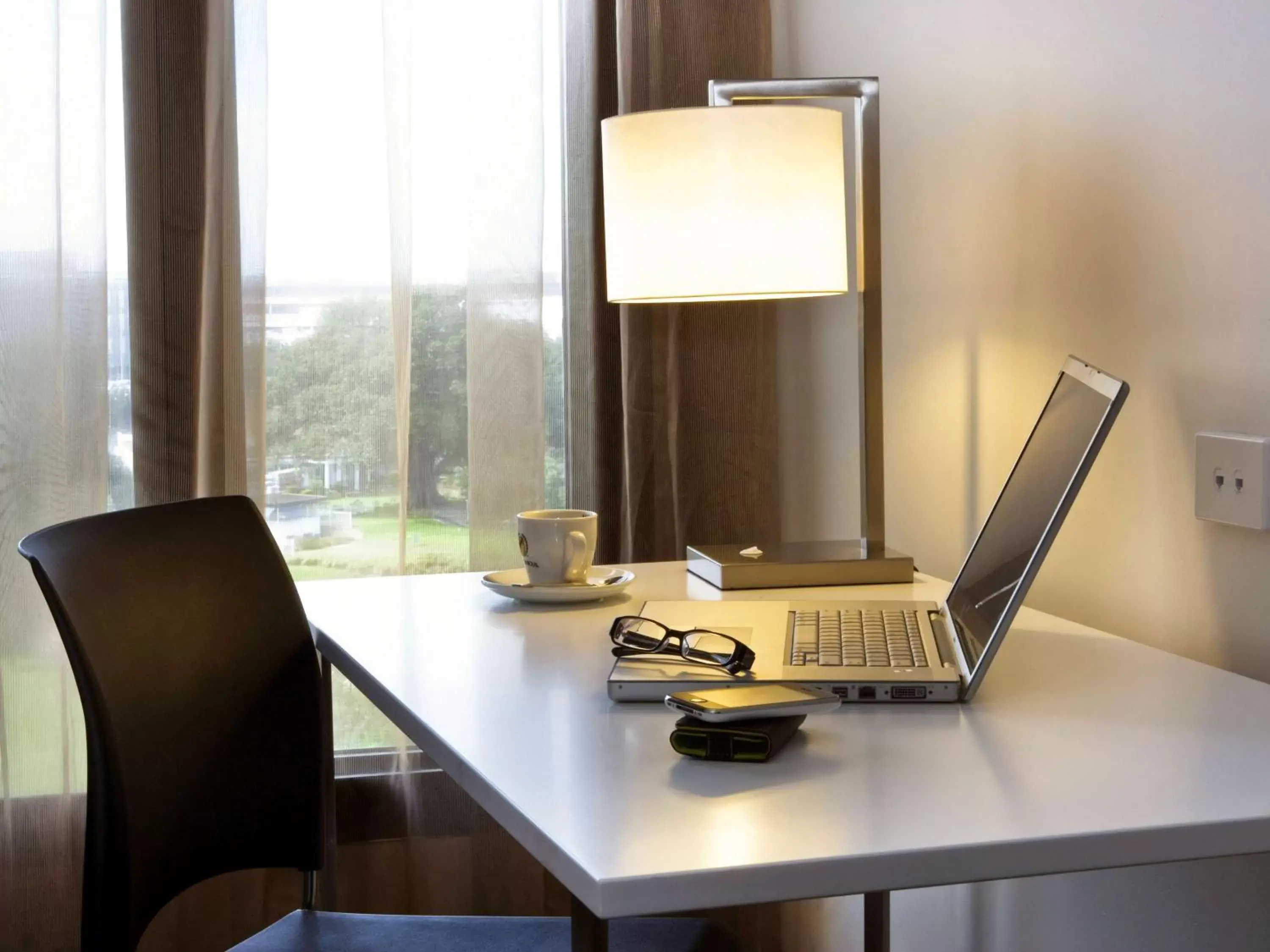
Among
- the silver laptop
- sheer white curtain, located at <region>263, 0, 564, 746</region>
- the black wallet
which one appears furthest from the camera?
sheer white curtain, located at <region>263, 0, 564, 746</region>

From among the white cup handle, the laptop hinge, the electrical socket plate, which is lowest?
the laptop hinge

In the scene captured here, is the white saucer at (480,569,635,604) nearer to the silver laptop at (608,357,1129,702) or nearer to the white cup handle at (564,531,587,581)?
the white cup handle at (564,531,587,581)

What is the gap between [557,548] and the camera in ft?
4.65

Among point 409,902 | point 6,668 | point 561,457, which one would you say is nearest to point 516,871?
point 409,902

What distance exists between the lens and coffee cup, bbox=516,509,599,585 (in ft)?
4.65

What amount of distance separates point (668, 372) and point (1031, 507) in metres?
1.05

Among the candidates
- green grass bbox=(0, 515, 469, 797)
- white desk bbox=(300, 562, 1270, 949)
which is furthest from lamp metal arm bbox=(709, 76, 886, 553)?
green grass bbox=(0, 515, 469, 797)

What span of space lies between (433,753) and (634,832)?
254 mm

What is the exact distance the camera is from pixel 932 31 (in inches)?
65.6

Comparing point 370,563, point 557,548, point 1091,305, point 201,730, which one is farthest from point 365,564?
point 1091,305

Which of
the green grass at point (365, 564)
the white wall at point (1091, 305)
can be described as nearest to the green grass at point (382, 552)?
the green grass at point (365, 564)

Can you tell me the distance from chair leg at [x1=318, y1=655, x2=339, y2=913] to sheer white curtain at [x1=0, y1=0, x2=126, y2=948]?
61 cm

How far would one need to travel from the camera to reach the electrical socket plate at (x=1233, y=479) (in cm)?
106

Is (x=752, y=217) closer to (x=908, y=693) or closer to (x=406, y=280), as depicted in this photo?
(x=908, y=693)
